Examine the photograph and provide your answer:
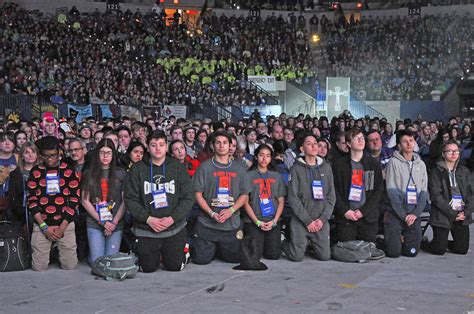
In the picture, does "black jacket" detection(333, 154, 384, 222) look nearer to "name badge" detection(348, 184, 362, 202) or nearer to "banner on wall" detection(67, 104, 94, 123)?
"name badge" detection(348, 184, 362, 202)

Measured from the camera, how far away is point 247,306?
6.49 meters

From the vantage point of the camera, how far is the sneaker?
8.45 metres

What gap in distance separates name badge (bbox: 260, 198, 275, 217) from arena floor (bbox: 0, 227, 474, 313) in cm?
56

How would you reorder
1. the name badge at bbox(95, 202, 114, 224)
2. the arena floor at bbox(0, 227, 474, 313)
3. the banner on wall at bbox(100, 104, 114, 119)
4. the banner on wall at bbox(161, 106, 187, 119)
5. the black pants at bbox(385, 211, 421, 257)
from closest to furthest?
the arena floor at bbox(0, 227, 474, 313)
the name badge at bbox(95, 202, 114, 224)
the black pants at bbox(385, 211, 421, 257)
the banner on wall at bbox(100, 104, 114, 119)
the banner on wall at bbox(161, 106, 187, 119)

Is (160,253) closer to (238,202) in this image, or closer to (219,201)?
(219,201)

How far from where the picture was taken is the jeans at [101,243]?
8.05 m

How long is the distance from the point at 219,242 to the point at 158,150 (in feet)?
4.31

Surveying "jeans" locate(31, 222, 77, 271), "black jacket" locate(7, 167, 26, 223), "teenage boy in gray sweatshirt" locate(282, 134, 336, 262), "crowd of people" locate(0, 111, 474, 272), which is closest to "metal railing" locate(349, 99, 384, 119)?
"crowd of people" locate(0, 111, 474, 272)

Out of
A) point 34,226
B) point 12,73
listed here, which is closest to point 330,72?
point 12,73

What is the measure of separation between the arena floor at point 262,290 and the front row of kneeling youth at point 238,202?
302 millimetres

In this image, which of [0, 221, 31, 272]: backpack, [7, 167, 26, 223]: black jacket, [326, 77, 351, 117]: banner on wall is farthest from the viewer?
[326, 77, 351, 117]: banner on wall

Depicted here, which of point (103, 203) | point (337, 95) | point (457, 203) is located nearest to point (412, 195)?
point (457, 203)

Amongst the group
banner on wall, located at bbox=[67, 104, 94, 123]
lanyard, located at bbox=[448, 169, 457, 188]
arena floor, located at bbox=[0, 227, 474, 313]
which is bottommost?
arena floor, located at bbox=[0, 227, 474, 313]

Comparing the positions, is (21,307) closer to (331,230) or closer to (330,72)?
(331,230)
